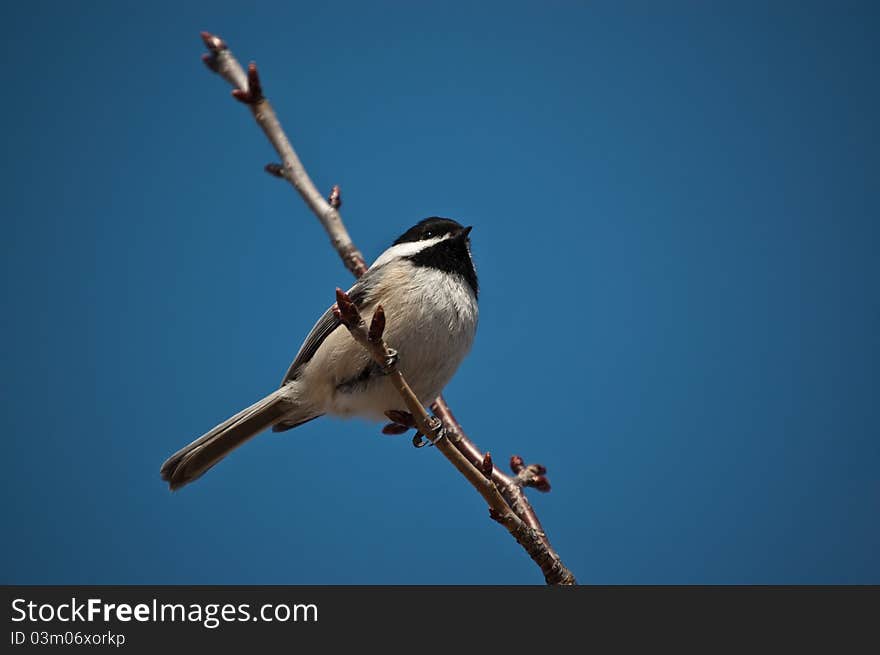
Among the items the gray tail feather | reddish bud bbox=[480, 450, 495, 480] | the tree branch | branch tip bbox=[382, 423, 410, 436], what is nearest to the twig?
the tree branch

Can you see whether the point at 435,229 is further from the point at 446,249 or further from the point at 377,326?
the point at 377,326

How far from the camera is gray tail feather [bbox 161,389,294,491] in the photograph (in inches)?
157

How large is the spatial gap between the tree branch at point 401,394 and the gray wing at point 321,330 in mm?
378

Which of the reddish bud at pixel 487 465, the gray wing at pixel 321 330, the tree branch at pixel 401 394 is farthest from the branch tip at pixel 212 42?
the reddish bud at pixel 487 465

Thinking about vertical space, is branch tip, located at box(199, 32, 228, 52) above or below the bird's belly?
above

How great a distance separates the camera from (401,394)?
2.75 meters

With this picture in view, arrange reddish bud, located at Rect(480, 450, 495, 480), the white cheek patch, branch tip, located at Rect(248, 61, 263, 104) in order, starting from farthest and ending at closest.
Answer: the white cheek patch < branch tip, located at Rect(248, 61, 263, 104) < reddish bud, located at Rect(480, 450, 495, 480)

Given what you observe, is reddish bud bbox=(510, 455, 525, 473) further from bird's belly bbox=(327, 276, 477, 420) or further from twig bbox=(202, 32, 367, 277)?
twig bbox=(202, 32, 367, 277)

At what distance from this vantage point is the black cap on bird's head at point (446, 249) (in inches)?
167

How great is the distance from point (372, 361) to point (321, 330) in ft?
1.57
